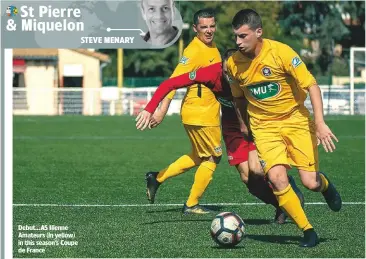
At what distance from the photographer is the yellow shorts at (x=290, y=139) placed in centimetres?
978

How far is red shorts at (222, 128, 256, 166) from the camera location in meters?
11.4

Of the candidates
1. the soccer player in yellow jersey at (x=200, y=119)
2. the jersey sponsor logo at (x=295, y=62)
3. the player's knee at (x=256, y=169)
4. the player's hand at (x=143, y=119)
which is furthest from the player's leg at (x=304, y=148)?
the soccer player in yellow jersey at (x=200, y=119)

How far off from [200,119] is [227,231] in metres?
3.17

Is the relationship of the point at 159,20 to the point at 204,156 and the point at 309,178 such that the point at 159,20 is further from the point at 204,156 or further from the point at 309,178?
the point at 309,178

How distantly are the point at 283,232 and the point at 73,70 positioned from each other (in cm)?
4639

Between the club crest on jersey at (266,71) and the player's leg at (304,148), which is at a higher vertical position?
the club crest on jersey at (266,71)

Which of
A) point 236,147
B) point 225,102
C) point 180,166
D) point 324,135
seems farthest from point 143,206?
point 324,135

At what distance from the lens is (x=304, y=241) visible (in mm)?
9484

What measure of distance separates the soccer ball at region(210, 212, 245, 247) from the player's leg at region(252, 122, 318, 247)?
17.4 inches

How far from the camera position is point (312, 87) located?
31.0 ft

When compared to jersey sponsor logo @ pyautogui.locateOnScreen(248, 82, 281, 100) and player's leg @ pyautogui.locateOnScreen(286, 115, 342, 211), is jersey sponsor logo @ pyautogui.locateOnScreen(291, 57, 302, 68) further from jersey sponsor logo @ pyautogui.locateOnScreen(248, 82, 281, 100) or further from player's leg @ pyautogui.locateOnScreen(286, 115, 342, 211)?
player's leg @ pyautogui.locateOnScreen(286, 115, 342, 211)

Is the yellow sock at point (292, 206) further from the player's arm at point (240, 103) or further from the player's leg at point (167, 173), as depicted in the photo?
the player's leg at point (167, 173)

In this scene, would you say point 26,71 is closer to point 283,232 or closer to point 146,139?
point 146,139

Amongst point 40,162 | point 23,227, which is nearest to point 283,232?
point 23,227
